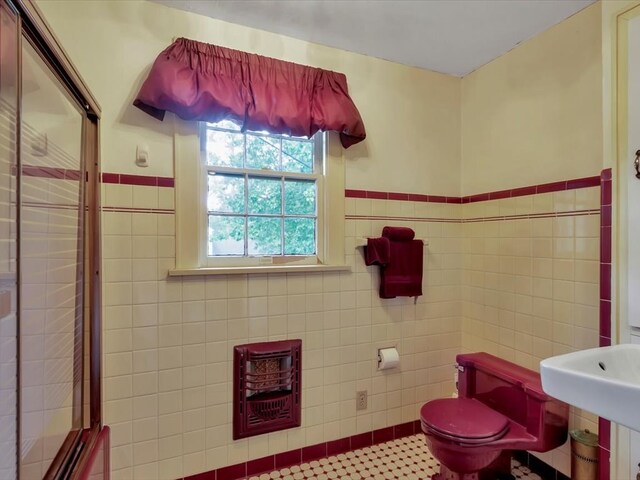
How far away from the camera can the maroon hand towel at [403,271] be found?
7.10 feet

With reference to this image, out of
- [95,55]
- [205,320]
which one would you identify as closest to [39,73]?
[95,55]

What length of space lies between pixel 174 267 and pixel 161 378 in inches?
21.9

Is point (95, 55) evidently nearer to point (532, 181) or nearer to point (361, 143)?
point (361, 143)

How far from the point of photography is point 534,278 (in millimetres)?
1966

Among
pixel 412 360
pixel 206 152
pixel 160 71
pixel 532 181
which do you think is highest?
pixel 160 71

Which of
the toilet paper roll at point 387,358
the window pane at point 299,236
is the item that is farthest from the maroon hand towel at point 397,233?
the toilet paper roll at point 387,358

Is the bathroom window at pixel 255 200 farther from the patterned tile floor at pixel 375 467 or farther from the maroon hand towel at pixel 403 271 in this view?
the patterned tile floor at pixel 375 467

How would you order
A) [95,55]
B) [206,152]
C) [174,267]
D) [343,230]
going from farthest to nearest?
1. [343,230]
2. [206,152]
3. [174,267]
4. [95,55]

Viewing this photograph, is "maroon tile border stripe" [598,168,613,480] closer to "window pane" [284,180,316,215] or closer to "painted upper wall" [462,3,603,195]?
"painted upper wall" [462,3,603,195]

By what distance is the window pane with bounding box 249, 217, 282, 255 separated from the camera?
199cm

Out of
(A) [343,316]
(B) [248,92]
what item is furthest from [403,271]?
(B) [248,92]

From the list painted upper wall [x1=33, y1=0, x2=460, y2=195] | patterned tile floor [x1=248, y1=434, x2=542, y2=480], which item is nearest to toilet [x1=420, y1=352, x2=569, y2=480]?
patterned tile floor [x1=248, y1=434, x2=542, y2=480]

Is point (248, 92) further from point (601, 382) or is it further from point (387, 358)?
point (601, 382)

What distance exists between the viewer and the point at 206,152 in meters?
1.89
